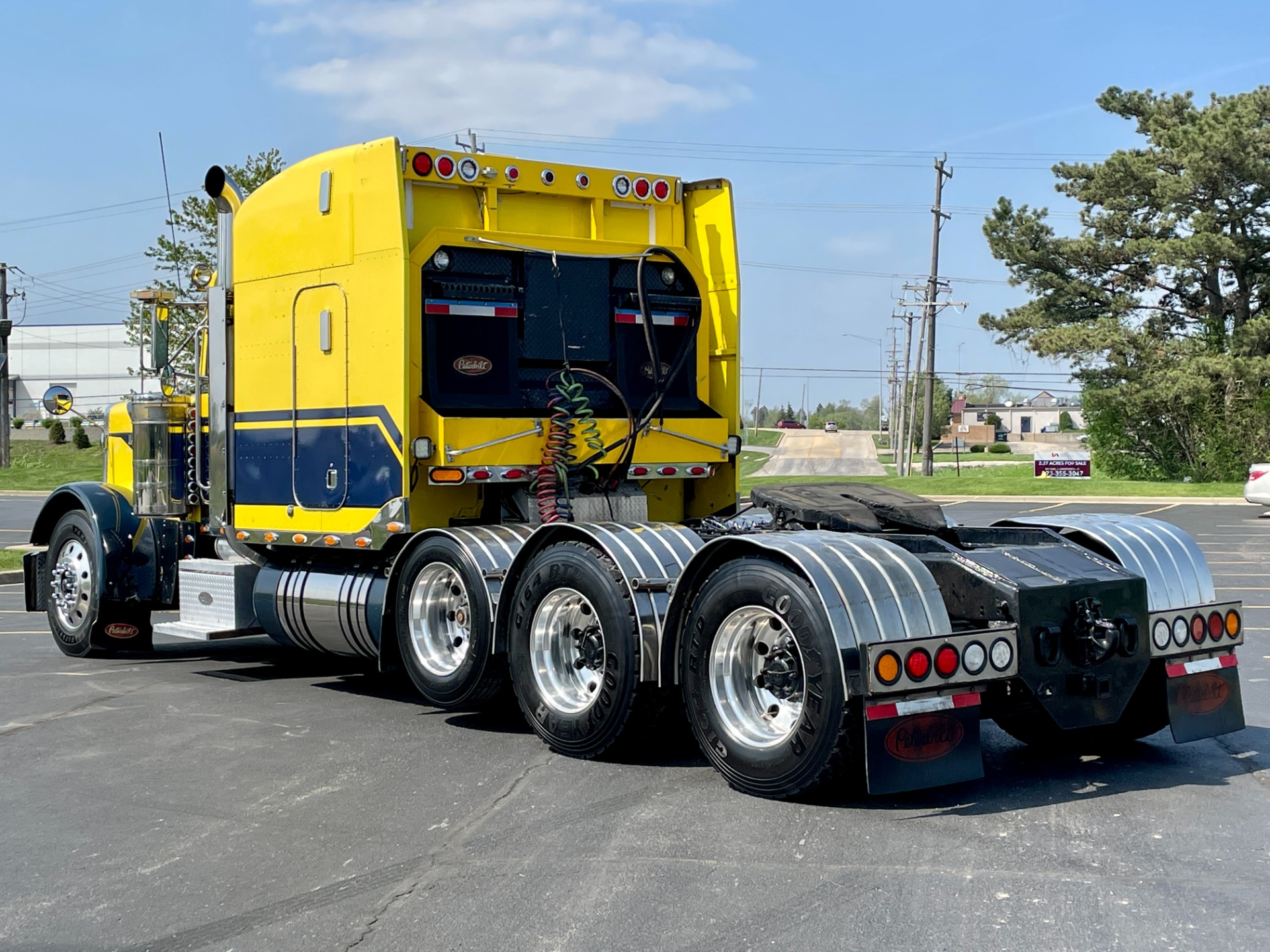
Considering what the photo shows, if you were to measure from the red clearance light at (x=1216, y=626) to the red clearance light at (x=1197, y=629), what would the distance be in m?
0.06

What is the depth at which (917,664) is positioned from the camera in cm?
564

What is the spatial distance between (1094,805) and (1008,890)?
138 centimetres

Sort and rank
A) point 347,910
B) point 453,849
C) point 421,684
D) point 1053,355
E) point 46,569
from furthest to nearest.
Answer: point 1053,355 → point 46,569 → point 421,684 → point 453,849 → point 347,910

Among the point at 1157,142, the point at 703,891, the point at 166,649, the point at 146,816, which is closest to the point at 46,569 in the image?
the point at 166,649

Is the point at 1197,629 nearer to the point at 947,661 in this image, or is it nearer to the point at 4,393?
the point at 947,661

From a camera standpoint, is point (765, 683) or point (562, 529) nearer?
point (765, 683)

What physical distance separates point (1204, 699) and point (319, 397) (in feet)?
18.6

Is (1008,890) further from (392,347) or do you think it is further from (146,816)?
(392,347)

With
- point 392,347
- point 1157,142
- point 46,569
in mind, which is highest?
point 1157,142

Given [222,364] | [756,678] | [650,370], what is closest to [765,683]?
[756,678]

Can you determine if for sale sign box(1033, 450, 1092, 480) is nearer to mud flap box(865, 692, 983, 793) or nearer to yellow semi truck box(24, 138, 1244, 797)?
yellow semi truck box(24, 138, 1244, 797)

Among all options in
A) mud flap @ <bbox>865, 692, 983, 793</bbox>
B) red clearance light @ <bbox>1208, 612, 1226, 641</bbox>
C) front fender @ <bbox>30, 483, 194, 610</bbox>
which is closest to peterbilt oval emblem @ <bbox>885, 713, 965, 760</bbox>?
mud flap @ <bbox>865, 692, 983, 793</bbox>

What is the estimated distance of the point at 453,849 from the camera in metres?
5.43

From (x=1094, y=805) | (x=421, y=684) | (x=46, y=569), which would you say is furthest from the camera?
(x=46, y=569)
